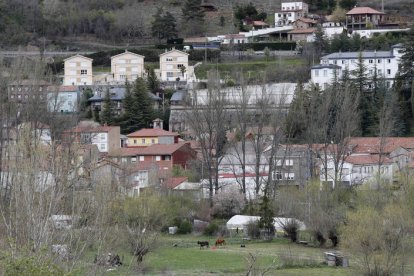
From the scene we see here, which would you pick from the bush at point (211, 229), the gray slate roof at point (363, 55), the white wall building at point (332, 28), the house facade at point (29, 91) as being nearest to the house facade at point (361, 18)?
the white wall building at point (332, 28)

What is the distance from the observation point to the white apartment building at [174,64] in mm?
62562

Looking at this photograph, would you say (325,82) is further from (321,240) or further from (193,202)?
(321,240)

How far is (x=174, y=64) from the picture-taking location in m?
62.6

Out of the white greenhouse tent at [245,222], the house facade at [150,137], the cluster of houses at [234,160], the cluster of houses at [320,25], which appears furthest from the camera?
the cluster of houses at [320,25]

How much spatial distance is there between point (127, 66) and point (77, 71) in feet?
9.50

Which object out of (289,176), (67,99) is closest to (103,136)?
(67,99)

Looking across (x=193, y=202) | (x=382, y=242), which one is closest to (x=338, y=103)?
(x=193, y=202)

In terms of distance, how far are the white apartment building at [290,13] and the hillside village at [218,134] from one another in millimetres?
1400

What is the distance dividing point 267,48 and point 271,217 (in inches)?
1187

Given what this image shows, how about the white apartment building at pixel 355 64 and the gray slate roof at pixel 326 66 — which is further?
the white apartment building at pixel 355 64

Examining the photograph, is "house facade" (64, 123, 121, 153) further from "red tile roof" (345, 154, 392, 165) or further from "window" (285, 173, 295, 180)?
"red tile roof" (345, 154, 392, 165)

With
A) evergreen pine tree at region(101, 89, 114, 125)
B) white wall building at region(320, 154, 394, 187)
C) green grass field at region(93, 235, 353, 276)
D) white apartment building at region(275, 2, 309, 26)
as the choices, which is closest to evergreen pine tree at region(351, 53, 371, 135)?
white wall building at region(320, 154, 394, 187)

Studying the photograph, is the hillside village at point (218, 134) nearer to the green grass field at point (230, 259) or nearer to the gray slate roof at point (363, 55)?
the gray slate roof at point (363, 55)

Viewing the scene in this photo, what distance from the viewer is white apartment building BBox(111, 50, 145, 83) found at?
206 ft
